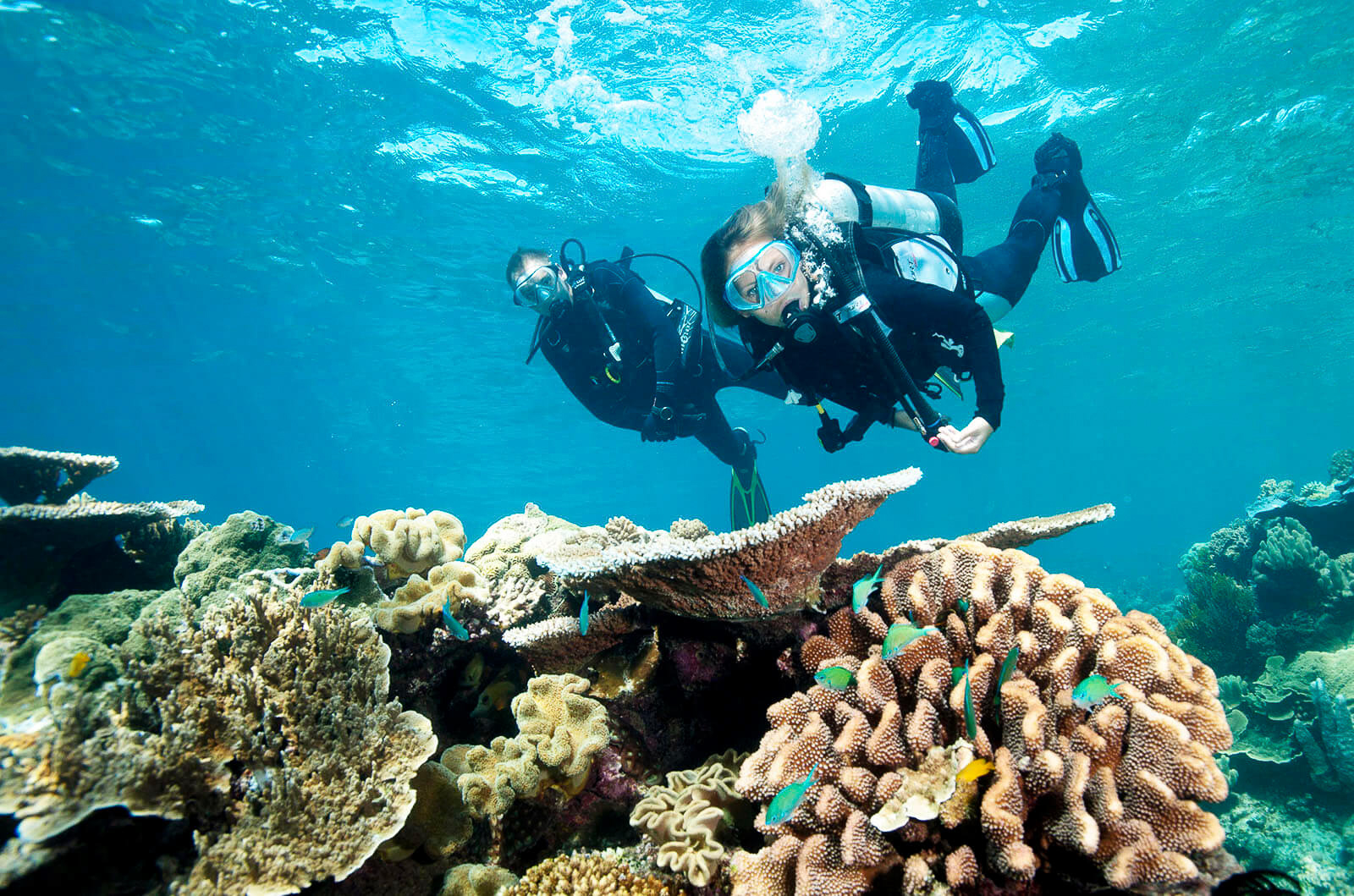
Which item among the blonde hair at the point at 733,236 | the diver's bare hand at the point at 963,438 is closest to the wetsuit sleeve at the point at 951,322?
the diver's bare hand at the point at 963,438

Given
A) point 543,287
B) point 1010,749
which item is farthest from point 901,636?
point 543,287

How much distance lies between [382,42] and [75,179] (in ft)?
44.5

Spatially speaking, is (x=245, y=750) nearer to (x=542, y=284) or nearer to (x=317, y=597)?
(x=317, y=597)

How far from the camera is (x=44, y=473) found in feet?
17.2

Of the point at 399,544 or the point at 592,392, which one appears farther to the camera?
the point at 592,392

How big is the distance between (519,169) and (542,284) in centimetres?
1159

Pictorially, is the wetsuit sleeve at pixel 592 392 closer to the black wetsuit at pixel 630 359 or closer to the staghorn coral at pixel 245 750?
the black wetsuit at pixel 630 359

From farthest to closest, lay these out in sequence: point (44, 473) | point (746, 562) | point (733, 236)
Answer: point (44, 473) → point (733, 236) → point (746, 562)

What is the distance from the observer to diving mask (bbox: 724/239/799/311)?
4539 mm

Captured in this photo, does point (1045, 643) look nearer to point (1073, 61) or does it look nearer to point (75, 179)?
point (1073, 61)

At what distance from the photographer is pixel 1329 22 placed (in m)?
13.9

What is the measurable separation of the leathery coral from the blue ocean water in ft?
49.3

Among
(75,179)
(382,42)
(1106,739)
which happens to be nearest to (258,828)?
(1106,739)

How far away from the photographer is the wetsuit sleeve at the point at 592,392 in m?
9.05
